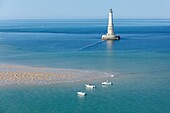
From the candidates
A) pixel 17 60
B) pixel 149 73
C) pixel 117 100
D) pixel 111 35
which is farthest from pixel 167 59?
pixel 111 35

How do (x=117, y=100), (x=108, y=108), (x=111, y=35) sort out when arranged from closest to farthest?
1. (x=108, y=108)
2. (x=117, y=100)
3. (x=111, y=35)

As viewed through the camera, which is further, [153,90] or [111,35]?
[111,35]

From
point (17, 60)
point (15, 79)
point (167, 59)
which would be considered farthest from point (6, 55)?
point (167, 59)

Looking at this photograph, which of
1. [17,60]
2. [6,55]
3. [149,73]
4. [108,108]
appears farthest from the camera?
[6,55]

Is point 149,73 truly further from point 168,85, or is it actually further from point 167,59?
point 167,59

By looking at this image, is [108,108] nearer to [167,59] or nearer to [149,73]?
[149,73]

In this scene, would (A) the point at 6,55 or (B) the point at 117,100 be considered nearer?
(B) the point at 117,100
